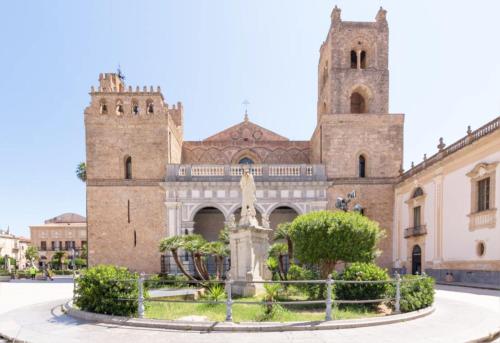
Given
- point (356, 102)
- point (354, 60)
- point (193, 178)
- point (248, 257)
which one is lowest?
point (248, 257)

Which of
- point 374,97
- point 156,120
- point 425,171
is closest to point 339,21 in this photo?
point 374,97

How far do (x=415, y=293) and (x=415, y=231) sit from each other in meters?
13.6

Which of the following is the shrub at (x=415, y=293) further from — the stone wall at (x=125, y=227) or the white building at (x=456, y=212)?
the stone wall at (x=125, y=227)

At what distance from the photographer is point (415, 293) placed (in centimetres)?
816

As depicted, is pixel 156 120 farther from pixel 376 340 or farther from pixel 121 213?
pixel 376 340

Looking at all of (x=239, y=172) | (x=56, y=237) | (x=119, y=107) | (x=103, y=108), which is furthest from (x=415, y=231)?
(x=56, y=237)

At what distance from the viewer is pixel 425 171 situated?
1972 centimetres

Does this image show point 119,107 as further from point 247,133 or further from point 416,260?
point 416,260

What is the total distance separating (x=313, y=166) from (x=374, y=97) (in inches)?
273

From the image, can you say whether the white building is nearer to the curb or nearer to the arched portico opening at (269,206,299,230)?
the arched portico opening at (269,206,299,230)

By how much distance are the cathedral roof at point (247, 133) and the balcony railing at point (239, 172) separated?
7661 millimetres

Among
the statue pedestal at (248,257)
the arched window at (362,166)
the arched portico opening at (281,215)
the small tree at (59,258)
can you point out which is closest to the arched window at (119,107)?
the arched portico opening at (281,215)

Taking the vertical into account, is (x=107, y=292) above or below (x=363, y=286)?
above

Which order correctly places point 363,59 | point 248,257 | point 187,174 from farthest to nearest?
point 363,59, point 187,174, point 248,257
